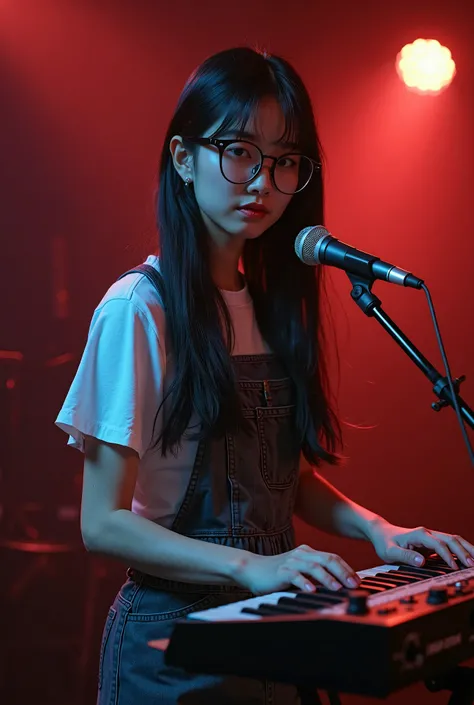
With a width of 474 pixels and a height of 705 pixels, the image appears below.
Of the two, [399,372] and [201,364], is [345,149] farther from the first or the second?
[201,364]

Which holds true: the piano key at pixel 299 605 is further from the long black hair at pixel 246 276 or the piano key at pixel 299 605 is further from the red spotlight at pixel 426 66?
the red spotlight at pixel 426 66

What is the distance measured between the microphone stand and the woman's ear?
17.8 inches

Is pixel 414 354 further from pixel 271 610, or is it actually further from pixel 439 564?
pixel 271 610

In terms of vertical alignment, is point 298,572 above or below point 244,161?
below

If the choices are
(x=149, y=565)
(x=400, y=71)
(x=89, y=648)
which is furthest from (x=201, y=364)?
(x=400, y=71)

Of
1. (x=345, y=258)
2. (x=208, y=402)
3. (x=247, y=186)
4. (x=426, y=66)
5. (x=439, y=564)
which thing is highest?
(x=426, y=66)

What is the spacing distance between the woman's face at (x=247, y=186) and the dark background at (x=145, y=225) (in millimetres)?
565

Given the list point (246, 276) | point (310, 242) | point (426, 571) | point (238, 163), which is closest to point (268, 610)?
point (426, 571)

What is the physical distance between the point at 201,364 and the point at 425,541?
480 mm

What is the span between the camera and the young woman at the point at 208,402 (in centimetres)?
143

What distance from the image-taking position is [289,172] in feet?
5.47

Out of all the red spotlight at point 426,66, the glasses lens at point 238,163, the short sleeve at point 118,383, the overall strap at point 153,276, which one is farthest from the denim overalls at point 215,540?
the red spotlight at point 426,66

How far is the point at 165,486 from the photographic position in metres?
1.55

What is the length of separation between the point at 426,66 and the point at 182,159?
5.09 feet
